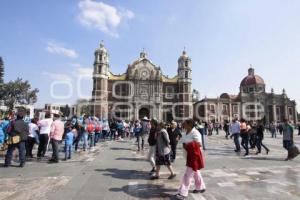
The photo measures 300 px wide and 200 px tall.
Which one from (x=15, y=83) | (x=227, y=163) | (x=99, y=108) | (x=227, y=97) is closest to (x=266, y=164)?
(x=227, y=163)

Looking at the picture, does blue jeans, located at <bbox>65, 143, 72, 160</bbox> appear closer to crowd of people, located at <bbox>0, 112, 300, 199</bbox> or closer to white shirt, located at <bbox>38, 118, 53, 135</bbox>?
crowd of people, located at <bbox>0, 112, 300, 199</bbox>

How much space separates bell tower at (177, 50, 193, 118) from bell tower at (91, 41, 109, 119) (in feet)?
52.2

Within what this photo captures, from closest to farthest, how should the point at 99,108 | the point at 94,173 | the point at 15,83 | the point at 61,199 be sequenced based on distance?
the point at 61,199, the point at 94,173, the point at 15,83, the point at 99,108

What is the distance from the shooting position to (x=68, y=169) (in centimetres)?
815

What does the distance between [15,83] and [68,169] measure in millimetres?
37465

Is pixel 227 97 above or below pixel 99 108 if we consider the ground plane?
above

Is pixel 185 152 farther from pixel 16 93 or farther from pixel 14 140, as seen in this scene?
pixel 16 93

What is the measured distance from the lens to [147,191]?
583cm

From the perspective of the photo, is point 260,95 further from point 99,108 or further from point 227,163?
point 227,163

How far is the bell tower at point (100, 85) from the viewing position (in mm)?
52719

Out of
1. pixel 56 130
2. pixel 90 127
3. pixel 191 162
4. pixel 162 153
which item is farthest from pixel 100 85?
pixel 191 162

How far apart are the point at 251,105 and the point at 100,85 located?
41.6 m

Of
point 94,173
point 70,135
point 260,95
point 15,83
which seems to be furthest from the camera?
point 260,95

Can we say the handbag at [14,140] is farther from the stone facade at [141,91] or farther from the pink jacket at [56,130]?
the stone facade at [141,91]
